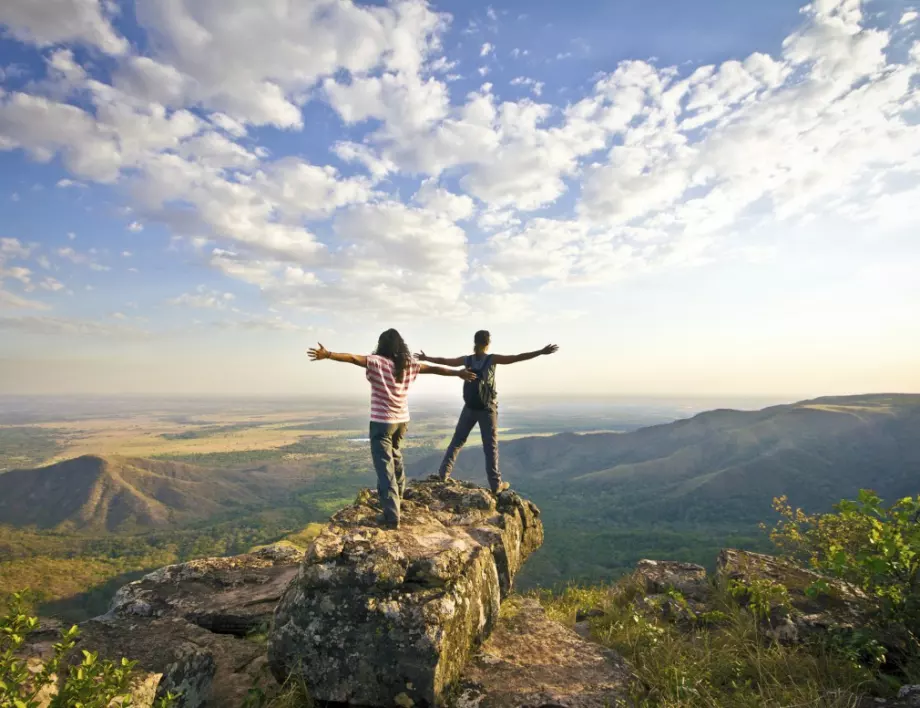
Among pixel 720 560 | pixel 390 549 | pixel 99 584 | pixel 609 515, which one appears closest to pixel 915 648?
pixel 720 560

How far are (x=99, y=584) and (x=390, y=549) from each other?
10008cm

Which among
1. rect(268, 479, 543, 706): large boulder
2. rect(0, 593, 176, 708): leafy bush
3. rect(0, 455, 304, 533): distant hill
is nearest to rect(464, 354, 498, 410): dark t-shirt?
rect(268, 479, 543, 706): large boulder

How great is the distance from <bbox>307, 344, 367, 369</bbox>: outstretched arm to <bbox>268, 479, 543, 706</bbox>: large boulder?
2.69 m

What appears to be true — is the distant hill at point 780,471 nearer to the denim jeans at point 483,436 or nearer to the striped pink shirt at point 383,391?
the denim jeans at point 483,436

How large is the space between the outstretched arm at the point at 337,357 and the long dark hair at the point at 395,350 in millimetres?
446

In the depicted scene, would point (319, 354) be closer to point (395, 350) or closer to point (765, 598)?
point (395, 350)

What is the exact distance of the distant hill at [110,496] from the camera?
161 meters

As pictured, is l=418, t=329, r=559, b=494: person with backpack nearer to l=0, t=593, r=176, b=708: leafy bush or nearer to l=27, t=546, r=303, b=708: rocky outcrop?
l=27, t=546, r=303, b=708: rocky outcrop

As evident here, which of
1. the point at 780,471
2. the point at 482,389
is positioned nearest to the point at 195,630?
the point at 482,389

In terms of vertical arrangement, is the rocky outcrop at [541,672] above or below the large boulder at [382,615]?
below

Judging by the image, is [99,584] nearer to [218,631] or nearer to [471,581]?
[218,631]

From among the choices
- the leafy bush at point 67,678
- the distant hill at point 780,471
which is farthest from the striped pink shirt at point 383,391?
the distant hill at point 780,471

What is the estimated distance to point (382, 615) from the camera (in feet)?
18.0

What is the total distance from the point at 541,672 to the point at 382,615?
7.95 feet
